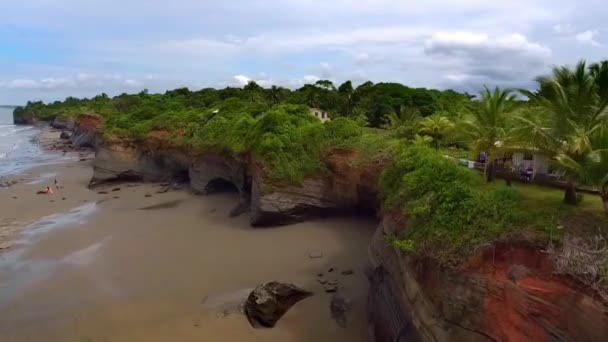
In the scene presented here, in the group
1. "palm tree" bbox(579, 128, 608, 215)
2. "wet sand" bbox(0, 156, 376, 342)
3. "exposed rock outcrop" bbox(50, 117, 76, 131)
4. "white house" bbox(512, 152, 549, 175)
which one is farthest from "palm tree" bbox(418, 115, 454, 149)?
"exposed rock outcrop" bbox(50, 117, 76, 131)

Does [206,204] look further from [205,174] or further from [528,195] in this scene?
[528,195]

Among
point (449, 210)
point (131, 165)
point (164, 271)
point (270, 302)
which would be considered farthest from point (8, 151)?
point (449, 210)

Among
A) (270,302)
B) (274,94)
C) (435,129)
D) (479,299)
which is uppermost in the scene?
(274,94)

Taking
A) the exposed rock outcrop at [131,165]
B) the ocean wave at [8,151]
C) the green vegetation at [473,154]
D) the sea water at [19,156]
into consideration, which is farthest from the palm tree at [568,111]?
the ocean wave at [8,151]

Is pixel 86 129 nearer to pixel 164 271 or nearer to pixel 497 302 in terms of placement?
pixel 164 271

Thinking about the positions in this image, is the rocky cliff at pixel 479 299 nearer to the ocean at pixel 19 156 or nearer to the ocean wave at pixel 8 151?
the ocean at pixel 19 156

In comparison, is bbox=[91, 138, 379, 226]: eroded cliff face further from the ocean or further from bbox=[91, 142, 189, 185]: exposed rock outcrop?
the ocean
